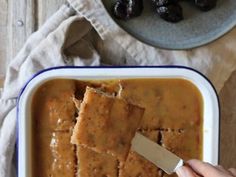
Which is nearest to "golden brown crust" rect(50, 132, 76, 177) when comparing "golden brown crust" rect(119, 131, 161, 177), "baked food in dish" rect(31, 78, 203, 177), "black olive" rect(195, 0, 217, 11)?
"baked food in dish" rect(31, 78, 203, 177)

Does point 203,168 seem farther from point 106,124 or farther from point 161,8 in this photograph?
point 161,8

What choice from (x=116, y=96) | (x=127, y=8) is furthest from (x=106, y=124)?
(x=127, y=8)

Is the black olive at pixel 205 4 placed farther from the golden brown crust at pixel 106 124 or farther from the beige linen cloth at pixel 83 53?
the golden brown crust at pixel 106 124

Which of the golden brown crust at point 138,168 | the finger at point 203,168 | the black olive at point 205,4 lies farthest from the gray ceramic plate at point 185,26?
the finger at point 203,168

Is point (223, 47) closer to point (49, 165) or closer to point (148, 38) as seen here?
point (148, 38)

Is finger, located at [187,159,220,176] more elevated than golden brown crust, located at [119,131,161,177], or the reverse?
finger, located at [187,159,220,176]

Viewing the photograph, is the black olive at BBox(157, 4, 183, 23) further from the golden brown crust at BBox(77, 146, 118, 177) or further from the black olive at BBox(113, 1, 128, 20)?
the golden brown crust at BBox(77, 146, 118, 177)
